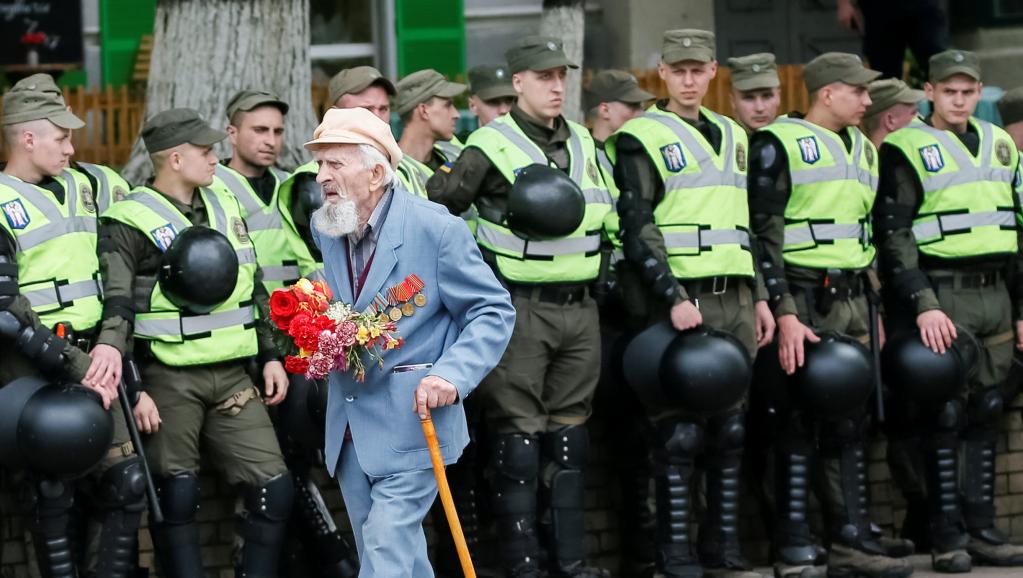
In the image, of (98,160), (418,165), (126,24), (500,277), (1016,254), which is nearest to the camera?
(500,277)

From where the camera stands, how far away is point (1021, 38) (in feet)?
54.9

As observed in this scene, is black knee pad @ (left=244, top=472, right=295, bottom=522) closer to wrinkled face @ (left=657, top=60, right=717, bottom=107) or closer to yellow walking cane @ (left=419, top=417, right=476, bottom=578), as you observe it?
yellow walking cane @ (left=419, top=417, right=476, bottom=578)

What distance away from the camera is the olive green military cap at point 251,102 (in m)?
8.63

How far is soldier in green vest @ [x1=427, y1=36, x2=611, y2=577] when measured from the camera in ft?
26.9

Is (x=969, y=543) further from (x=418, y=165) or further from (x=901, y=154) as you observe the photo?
(x=418, y=165)

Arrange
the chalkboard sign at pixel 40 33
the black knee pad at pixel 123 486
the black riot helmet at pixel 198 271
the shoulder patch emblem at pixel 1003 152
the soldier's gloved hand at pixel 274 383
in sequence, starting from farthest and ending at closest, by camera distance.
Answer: the chalkboard sign at pixel 40 33, the shoulder patch emblem at pixel 1003 152, the soldier's gloved hand at pixel 274 383, the black riot helmet at pixel 198 271, the black knee pad at pixel 123 486

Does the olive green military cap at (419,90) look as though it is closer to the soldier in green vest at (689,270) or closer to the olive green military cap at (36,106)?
the soldier in green vest at (689,270)

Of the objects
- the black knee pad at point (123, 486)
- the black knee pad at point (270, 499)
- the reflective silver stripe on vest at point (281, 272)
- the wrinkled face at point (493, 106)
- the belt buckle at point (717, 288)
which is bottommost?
the black knee pad at point (270, 499)

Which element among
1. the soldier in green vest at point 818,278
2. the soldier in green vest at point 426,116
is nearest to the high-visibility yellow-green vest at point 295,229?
the soldier in green vest at point 426,116

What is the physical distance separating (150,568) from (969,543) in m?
3.78

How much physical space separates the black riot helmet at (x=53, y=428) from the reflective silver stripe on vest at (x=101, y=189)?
3.28 ft

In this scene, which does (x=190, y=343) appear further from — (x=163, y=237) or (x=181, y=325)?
(x=163, y=237)

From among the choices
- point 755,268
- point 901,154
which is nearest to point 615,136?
point 755,268

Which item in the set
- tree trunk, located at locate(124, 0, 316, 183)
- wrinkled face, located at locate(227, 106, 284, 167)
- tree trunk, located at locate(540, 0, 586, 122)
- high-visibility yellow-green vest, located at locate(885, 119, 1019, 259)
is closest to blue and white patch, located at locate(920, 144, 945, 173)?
high-visibility yellow-green vest, located at locate(885, 119, 1019, 259)
